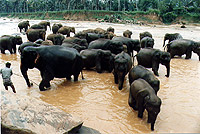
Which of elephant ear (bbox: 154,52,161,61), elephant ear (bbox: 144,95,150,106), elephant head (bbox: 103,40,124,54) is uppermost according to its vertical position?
elephant head (bbox: 103,40,124,54)

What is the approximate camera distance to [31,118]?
351 centimetres

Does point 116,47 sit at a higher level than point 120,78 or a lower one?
higher

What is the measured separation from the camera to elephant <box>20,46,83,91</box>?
6.19 metres

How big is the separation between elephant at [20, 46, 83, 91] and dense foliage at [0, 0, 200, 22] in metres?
40.4

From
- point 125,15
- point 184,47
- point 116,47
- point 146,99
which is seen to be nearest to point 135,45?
point 116,47

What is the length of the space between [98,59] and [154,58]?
224 cm

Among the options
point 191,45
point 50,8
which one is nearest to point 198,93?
point 191,45

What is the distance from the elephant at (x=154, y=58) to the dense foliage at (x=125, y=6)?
37.8 metres

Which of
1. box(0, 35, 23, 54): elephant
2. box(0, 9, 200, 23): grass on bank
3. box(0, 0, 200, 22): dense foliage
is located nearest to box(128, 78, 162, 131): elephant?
box(0, 35, 23, 54): elephant

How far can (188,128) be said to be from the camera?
4512 mm

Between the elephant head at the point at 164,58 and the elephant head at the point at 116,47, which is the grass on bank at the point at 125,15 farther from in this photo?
the elephant head at the point at 164,58

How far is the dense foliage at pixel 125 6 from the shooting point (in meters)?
44.2

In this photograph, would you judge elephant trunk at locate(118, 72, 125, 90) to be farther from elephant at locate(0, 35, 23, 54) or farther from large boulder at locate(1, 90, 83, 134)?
elephant at locate(0, 35, 23, 54)

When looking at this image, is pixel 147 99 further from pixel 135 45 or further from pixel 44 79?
pixel 135 45
